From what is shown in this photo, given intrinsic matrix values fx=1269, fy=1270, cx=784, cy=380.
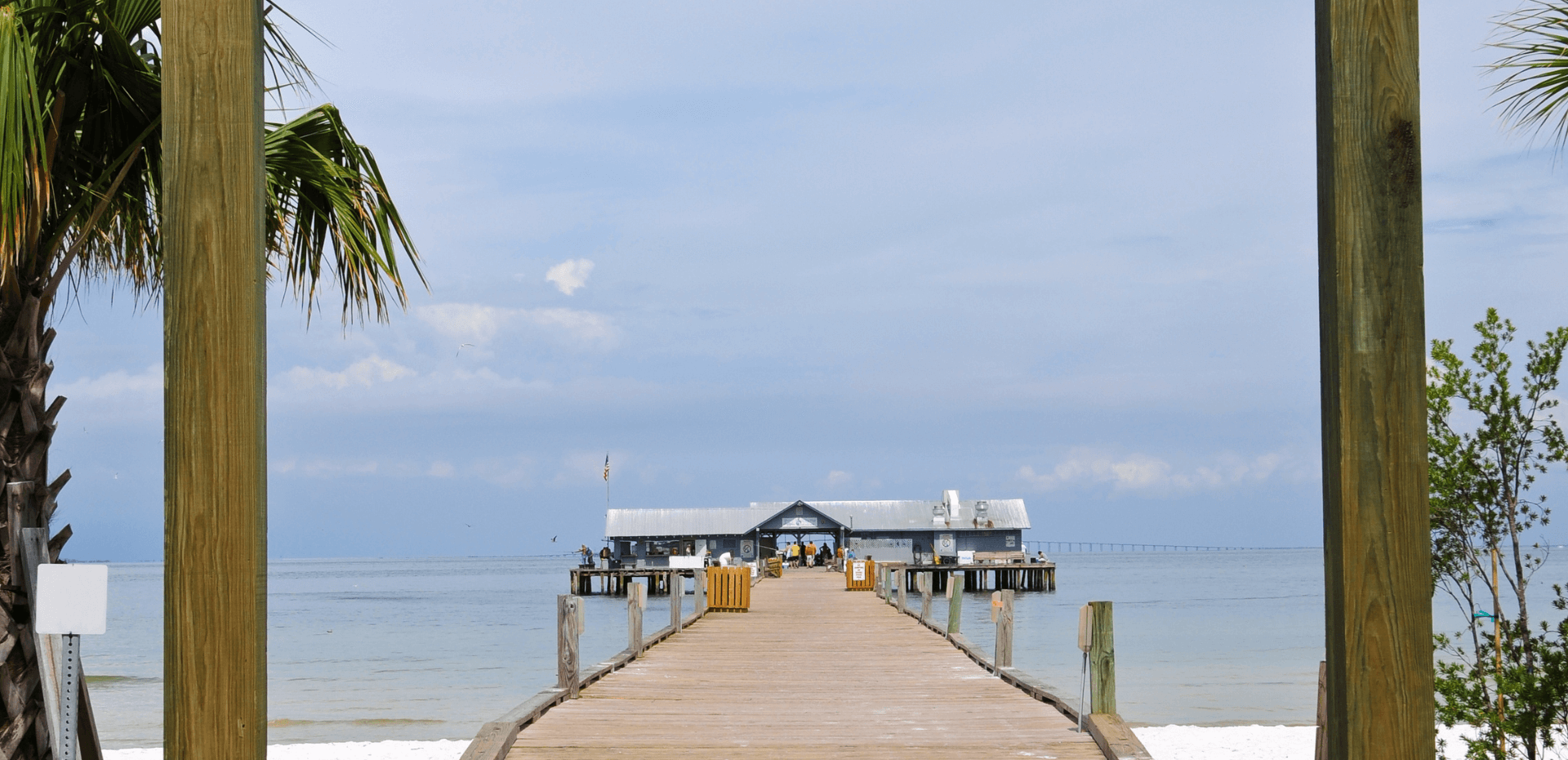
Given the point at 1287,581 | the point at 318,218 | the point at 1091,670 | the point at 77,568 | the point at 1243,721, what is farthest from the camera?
the point at 1287,581

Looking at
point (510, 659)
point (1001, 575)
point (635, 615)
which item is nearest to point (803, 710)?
point (635, 615)

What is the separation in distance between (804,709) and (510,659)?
31.9 metres

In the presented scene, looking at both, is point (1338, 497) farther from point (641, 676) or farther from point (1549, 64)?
point (641, 676)

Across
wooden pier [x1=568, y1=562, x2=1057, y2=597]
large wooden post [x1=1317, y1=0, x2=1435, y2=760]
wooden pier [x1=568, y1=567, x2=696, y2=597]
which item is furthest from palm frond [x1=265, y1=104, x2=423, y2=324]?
wooden pier [x1=568, y1=567, x2=696, y2=597]

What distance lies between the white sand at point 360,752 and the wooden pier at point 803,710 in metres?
5.11

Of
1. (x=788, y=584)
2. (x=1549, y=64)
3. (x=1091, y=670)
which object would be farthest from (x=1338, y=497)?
(x=788, y=584)

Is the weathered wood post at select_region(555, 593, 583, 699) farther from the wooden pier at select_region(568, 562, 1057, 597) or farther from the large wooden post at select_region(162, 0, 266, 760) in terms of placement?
the wooden pier at select_region(568, 562, 1057, 597)

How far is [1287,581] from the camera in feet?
365

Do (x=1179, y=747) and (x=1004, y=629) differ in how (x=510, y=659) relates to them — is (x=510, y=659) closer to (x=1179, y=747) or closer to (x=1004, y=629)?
(x=1179, y=747)

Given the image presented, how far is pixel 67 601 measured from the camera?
4.41 meters

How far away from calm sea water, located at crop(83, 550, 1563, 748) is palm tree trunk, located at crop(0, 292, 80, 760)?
8.44 meters

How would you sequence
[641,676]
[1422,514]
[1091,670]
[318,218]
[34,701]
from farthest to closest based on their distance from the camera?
1. [641,676]
2. [1091,670]
3. [318,218]
4. [34,701]
5. [1422,514]

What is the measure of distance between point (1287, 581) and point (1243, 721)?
316 ft

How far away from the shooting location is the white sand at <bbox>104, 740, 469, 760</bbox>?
17.6 metres
